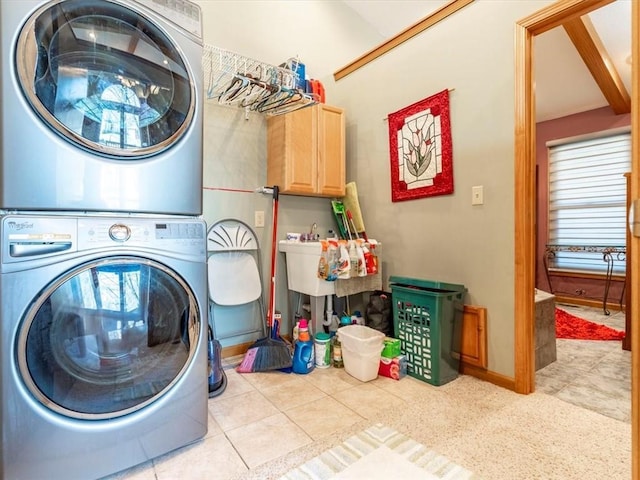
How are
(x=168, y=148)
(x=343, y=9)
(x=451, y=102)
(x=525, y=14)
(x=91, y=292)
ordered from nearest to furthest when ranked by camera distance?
(x=91, y=292)
(x=168, y=148)
(x=525, y=14)
(x=451, y=102)
(x=343, y=9)

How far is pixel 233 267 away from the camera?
2.33 meters

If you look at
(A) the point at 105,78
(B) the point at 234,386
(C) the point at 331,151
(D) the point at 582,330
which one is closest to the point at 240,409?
(B) the point at 234,386

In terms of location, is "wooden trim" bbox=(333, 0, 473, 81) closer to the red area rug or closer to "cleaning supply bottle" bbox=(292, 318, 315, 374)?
"cleaning supply bottle" bbox=(292, 318, 315, 374)

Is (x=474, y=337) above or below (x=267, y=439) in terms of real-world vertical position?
above

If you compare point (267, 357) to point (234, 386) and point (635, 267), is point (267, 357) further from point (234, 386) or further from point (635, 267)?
point (635, 267)

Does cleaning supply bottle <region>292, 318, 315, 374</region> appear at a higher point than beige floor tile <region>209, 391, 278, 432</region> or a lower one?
higher

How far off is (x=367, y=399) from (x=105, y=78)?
1.81 metres

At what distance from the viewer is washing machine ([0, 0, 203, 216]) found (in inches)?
39.5

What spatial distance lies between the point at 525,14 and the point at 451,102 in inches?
21.3

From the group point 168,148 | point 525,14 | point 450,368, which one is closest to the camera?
point 168,148

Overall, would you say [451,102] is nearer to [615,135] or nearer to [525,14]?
[525,14]

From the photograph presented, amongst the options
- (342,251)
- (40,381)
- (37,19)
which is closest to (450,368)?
(342,251)

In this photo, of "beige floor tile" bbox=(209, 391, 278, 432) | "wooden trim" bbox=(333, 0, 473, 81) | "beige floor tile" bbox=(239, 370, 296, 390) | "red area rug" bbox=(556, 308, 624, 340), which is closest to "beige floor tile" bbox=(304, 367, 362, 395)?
"beige floor tile" bbox=(239, 370, 296, 390)

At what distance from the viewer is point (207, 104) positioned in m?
2.27
